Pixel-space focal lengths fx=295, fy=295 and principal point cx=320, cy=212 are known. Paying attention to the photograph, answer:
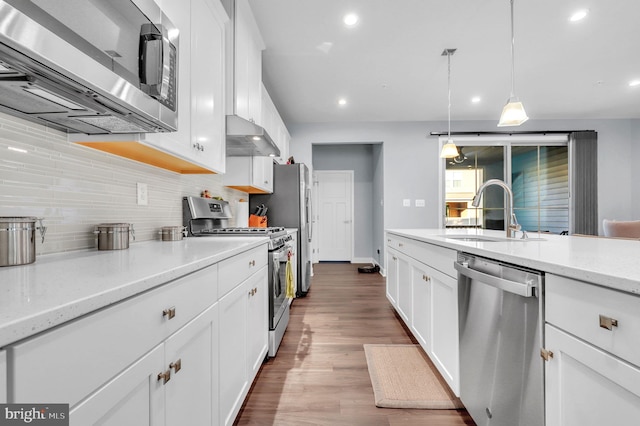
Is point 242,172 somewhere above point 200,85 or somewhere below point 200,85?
below

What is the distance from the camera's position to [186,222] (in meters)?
2.13

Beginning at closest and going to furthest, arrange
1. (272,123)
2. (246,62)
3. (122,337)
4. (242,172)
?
(122,337) < (246,62) < (242,172) < (272,123)

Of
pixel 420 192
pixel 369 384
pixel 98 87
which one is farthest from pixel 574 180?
pixel 98 87

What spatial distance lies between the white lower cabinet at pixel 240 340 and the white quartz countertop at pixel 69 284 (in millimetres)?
368

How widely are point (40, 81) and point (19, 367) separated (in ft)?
2.45

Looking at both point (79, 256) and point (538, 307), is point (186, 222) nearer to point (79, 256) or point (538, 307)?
point (79, 256)

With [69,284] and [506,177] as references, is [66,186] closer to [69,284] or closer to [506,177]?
[69,284]

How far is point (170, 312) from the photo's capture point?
81 cm

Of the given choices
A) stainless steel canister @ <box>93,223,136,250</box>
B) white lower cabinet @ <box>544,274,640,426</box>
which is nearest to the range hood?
stainless steel canister @ <box>93,223,136,250</box>

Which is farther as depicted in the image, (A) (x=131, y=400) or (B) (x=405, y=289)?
(B) (x=405, y=289)

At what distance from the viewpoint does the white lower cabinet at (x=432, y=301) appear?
1536mm

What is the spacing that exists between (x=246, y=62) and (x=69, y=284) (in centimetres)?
228

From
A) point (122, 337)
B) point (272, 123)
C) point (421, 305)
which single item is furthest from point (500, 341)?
point (272, 123)

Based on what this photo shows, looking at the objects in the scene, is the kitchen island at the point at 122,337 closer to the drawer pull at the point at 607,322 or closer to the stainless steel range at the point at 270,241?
the stainless steel range at the point at 270,241
